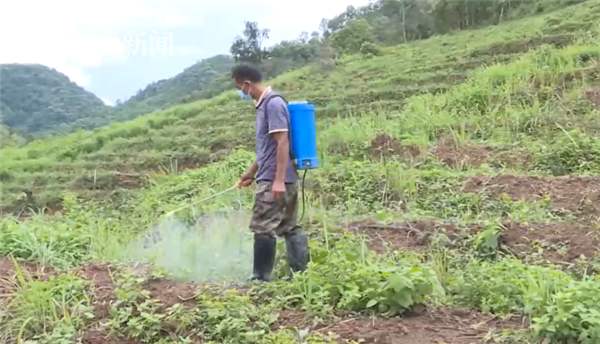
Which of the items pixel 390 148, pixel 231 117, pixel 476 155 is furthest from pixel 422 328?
pixel 231 117

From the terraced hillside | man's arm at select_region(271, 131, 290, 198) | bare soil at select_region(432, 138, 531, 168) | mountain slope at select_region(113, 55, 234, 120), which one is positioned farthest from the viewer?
mountain slope at select_region(113, 55, 234, 120)

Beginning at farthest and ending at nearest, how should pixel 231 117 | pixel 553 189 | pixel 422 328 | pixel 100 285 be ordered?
1. pixel 231 117
2. pixel 553 189
3. pixel 100 285
4. pixel 422 328

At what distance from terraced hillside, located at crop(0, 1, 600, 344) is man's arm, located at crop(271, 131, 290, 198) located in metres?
0.49

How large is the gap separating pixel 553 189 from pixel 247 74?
11.9ft

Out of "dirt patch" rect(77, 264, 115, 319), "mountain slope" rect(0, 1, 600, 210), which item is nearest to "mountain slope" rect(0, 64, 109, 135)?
"mountain slope" rect(0, 1, 600, 210)

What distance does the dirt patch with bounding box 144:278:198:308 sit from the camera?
148 inches

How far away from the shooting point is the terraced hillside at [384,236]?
3424mm

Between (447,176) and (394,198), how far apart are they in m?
0.64

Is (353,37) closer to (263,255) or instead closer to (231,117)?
(231,117)

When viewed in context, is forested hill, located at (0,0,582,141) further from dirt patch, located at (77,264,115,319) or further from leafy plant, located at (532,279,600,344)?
leafy plant, located at (532,279,600,344)

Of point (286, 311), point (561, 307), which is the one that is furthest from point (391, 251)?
point (561, 307)

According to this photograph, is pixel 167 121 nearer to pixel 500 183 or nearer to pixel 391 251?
pixel 500 183

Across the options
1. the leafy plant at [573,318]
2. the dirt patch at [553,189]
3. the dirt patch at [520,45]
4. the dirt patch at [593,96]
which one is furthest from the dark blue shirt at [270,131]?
the dirt patch at [520,45]

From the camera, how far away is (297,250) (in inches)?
173
